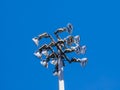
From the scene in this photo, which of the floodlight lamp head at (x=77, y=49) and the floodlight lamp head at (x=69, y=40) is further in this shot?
the floodlight lamp head at (x=69, y=40)

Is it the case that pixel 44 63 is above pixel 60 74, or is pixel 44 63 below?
above

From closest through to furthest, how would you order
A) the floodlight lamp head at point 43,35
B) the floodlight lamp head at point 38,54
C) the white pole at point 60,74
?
1. the white pole at point 60,74
2. the floodlight lamp head at point 43,35
3. the floodlight lamp head at point 38,54

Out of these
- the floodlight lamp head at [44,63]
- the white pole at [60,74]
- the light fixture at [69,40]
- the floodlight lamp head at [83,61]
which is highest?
the light fixture at [69,40]

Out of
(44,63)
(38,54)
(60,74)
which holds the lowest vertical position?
(60,74)

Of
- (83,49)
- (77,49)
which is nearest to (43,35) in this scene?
(77,49)

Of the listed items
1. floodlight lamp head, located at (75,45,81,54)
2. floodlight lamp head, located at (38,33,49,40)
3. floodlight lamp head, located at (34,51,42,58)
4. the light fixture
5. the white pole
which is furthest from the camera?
floodlight lamp head, located at (34,51,42,58)

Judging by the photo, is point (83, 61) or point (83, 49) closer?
point (83, 61)

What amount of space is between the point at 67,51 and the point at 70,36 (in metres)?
1.36

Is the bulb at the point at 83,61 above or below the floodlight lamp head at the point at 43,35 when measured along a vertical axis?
below

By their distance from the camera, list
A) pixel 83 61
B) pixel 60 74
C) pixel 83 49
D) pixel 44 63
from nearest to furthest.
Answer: pixel 60 74
pixel 83 61
pixel 83 49
pixel 44 63

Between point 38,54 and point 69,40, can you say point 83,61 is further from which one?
point 38,54

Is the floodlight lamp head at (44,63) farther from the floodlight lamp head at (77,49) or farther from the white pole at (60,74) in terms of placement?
the floodlight lamp head at (77,49)

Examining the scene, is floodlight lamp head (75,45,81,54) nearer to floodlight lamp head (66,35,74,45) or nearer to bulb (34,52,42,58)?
floodlight lamp head (66,35,74,45)

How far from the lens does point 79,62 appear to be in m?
24.5
